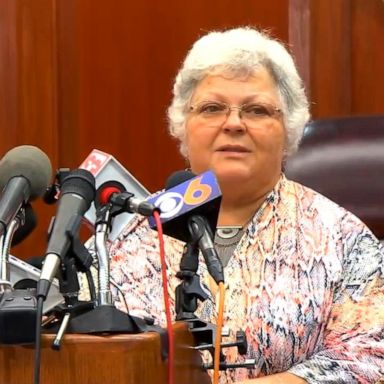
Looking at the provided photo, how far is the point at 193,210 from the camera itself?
1243mm

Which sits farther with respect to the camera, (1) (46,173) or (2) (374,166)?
(2) (374,166)

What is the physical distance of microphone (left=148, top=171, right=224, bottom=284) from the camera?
1.24 metres

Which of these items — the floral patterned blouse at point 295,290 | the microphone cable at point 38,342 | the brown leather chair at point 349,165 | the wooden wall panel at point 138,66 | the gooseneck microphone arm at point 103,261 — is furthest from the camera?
the wooden wall panel at point 138,66

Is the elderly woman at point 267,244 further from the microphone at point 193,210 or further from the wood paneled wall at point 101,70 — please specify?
the wood paneled wall at point 101,70

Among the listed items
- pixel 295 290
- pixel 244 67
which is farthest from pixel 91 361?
pixel 244 67

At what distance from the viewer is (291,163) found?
7.65 feet

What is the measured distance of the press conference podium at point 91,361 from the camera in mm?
1045

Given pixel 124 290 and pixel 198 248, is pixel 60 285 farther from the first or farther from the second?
pixel 124 290

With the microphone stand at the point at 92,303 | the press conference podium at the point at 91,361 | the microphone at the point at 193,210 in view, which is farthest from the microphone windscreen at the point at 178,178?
the press conference podium at the point at 91,361

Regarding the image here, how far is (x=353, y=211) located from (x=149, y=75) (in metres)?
1.14

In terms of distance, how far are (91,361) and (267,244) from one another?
878mm

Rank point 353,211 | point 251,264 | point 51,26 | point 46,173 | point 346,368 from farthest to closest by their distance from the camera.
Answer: point 51,26
point 353,211
point 251,264
point 346,368
point 46,173

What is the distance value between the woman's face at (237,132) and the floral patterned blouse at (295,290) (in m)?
0.10

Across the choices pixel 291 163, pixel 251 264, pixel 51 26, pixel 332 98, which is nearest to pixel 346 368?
pixel 251 264
